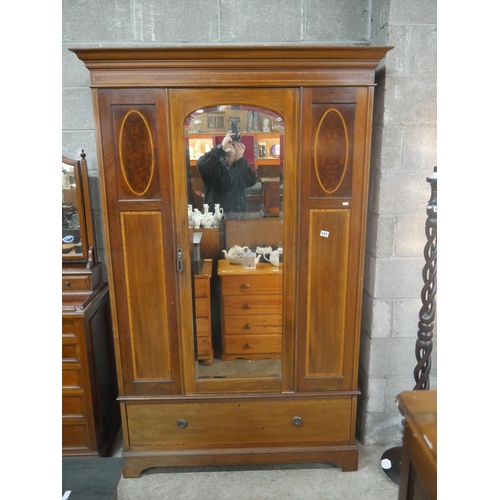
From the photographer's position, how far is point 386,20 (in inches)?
63.2

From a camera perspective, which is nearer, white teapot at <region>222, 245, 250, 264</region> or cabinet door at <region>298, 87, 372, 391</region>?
cabinet door at <region>298, 87, 372, 391</region>

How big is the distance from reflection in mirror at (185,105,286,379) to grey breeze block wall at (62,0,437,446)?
51cm

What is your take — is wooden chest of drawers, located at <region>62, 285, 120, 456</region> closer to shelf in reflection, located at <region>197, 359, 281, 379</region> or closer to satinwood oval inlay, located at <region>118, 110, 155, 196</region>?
shelf in reflection, located at <region>197, 359, 281, 379</region>

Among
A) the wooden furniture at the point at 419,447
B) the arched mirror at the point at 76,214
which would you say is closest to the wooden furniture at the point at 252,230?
the arched mirror at the point at 76,214

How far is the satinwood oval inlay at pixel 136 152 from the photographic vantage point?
1.47 meters

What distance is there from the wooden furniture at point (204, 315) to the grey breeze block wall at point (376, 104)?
0.79 meters

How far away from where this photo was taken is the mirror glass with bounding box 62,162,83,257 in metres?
1.80

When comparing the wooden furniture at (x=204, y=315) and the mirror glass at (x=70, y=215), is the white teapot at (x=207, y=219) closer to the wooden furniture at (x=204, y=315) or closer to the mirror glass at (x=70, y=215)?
the wooden furniture at (x=204, y=315)

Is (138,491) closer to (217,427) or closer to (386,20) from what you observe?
(217,427)

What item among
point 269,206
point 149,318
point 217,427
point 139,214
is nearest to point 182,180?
point 139,214

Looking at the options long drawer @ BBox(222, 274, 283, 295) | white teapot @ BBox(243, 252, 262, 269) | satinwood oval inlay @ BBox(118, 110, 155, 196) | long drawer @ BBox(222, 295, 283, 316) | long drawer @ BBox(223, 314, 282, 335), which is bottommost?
long drawer @ BBox(223, 314, 282, 335)

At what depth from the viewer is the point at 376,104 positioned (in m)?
1.72

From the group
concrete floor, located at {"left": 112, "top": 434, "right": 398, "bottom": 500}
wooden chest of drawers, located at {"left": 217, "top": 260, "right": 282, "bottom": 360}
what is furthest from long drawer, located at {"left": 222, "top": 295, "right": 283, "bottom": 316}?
concrete floor, located at {"left": 112, "top": 434, "right": 398, "bottom": 500}

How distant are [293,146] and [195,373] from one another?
109cm
